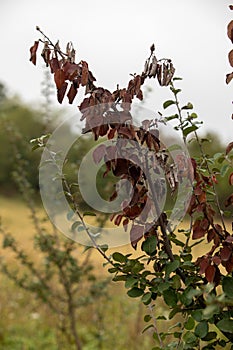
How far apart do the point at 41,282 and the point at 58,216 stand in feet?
1.69

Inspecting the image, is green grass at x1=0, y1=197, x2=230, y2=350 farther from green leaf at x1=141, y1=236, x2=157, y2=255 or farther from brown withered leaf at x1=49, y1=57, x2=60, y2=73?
brown withered leaf at x1=49, y1=57, x2=60, y2=73

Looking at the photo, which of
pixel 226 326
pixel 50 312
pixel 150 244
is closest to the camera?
pixel 226 326

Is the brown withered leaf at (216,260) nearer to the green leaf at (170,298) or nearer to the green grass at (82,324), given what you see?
the green leaf at (170,298)

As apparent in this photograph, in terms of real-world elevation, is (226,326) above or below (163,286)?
below

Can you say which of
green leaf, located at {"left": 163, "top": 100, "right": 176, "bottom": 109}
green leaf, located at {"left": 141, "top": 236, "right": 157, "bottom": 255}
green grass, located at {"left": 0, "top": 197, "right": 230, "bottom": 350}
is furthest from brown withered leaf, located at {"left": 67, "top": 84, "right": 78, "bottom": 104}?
green grass, located at {"left": 0, "top": 197, "right": 230, "bottom": 350}

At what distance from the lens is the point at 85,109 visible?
3.79 feet

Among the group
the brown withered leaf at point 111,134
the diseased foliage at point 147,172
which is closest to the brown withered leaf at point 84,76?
the diseased foliage at point 147,172

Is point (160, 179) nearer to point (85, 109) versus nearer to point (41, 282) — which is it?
point (85, 109)

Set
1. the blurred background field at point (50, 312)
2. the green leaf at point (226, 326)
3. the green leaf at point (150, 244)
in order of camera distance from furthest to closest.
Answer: the blurred background field at point (50, 312) < the green leaf at point (150, 244) < the green leaf at point (226, 326)

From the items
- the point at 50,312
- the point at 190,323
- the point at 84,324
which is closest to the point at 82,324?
the point at 84,324

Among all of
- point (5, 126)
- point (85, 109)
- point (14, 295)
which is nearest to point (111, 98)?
point (85, 109)

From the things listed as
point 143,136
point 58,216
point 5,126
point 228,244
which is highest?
point 5,126

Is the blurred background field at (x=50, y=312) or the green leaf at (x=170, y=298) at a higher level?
the blurred background field at (x=50, y=312)

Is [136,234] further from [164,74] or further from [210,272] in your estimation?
[164,74]
